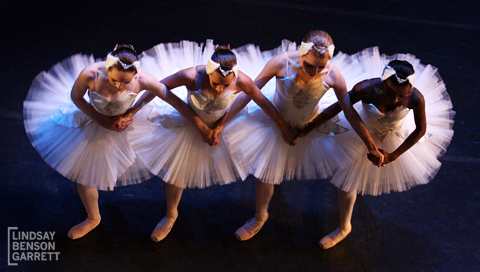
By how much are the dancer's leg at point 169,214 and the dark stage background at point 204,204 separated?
0.05 metres

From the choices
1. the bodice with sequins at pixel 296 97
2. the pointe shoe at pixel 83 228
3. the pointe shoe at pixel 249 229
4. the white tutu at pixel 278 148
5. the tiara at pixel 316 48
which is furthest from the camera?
the pointe shoe at pixel 249 229

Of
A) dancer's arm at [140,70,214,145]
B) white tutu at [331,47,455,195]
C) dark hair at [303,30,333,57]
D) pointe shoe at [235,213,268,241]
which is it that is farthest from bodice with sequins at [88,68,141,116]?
white tutu at [331,47,455,195]

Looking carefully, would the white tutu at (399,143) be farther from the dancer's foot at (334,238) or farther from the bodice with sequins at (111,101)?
the bodice with sequins at (111,101)

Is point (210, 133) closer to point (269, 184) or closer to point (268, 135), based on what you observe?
point (268, 135)

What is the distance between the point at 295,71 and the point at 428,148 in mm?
807

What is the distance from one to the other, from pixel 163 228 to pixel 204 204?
0.98 ft

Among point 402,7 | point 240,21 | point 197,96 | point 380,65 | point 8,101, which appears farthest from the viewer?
point 402,7

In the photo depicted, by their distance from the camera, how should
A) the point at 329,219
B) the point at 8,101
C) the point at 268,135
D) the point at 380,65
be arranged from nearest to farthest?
the point at 268,135 < the point at 380,65 < the point at 329,219 < the point at 8,101

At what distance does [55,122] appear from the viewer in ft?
7.62

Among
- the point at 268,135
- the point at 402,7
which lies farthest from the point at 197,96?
the point at 402,7

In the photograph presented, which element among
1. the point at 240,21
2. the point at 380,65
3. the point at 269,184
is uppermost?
the point at 240,21

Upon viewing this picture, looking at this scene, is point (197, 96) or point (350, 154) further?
point (350, 154)

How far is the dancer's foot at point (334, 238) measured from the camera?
2631 millimetres

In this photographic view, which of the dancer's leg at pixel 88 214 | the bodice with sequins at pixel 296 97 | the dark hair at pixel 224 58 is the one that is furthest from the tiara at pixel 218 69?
the dancer's leg at pixel 88 214
